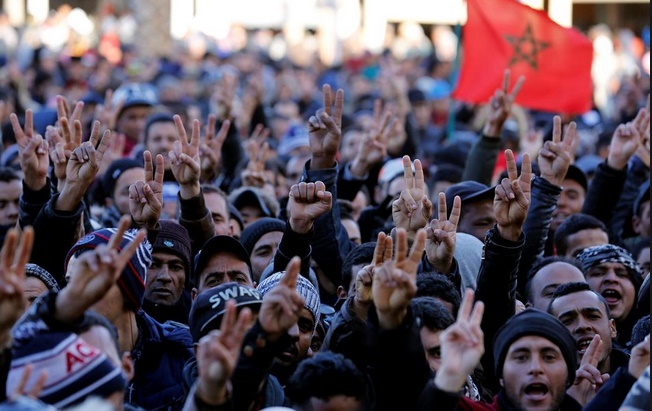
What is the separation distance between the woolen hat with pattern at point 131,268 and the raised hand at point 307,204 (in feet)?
2.42

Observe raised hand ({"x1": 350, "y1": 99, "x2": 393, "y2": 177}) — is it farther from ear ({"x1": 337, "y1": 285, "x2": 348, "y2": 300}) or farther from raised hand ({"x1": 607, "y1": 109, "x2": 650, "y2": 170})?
ear ({"x1": 337, "y1": 285, "x2": 348, "y2": 300})

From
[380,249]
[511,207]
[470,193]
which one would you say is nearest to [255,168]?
[470,193]

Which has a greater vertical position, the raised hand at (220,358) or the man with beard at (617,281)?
the raised hand at (220,358)

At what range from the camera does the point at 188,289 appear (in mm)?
6359

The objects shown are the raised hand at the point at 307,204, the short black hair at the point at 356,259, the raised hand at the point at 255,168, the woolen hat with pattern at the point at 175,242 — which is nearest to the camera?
the raised hand at the point at 307,204

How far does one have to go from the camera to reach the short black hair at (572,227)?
7438 mm

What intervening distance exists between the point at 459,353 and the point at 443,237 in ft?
5.05

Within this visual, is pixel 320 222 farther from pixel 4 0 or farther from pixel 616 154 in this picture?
pixel 4 0

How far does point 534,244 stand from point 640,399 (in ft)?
8.06

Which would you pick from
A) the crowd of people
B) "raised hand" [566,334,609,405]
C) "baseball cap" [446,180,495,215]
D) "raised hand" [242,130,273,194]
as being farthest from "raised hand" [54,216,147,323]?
"raised hand" [242,130,273,194]

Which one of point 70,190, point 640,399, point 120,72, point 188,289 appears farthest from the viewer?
point 120,72

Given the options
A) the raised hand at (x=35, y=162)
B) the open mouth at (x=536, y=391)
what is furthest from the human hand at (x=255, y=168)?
the open mouth at (x=536, y=391)

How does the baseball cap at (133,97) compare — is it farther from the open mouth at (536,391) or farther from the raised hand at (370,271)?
the open mouth at (536,391)

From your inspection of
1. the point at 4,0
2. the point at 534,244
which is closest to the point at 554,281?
the point at 534,244
